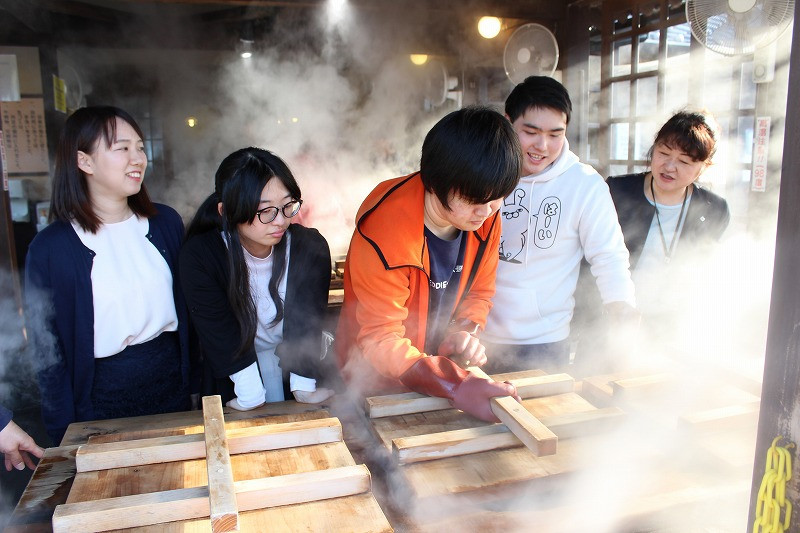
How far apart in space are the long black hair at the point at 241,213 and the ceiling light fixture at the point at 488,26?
410 centimetres

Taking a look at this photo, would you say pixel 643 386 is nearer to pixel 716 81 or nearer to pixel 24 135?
pixel 716 81

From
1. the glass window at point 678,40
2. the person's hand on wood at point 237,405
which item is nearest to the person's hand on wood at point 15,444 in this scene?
the person's hand on wood at point 237,405

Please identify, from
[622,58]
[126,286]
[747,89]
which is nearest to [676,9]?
[622,58]

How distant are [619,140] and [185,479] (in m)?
4.26

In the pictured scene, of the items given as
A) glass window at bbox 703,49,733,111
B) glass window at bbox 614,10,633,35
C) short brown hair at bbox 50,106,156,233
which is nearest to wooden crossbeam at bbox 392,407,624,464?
short brown hair at bbox 50,106,156,233

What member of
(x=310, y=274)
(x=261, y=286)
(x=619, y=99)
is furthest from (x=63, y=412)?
(x=619, y=99)

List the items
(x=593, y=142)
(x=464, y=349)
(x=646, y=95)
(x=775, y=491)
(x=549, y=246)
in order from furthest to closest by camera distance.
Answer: (x=593, y=142) < (x=646, y=95) < (x=549, y=246) < (x=464, y=349) < (x=775, y=491)

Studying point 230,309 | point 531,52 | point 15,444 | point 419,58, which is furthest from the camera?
point 419,58

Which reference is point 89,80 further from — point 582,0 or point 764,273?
point 764,273

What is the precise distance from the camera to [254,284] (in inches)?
87.5

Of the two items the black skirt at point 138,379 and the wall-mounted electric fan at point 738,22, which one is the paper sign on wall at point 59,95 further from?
the wall-mounted electric fan at point 738,22

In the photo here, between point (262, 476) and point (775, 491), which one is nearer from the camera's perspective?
point (775, 491)

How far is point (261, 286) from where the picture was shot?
88.1 inches

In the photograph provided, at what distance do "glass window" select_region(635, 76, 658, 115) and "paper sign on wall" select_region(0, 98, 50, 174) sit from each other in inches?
208
